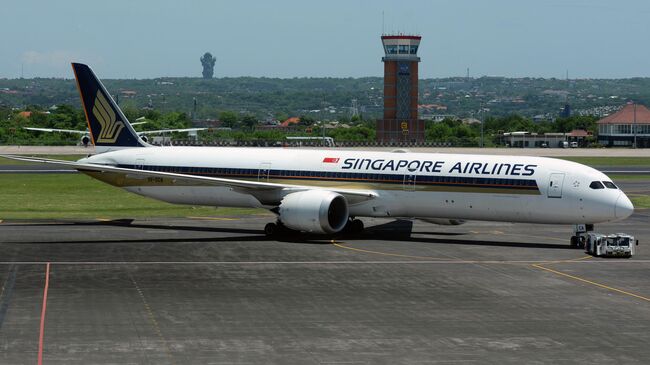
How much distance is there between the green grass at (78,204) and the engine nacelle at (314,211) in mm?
15087

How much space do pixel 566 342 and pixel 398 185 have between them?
920 inches

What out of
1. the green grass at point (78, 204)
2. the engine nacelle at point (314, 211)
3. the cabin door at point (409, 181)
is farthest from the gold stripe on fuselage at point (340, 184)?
the green grass at point (78, 204)

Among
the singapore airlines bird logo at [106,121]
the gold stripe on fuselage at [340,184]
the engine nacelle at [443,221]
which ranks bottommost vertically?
the engine nacelle at [443,221]

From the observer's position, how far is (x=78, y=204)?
233 feet

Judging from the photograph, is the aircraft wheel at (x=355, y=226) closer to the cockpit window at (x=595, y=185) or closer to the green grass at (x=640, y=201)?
the cockpit window at (x=595, y=185)

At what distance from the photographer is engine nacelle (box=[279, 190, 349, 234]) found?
49.6m

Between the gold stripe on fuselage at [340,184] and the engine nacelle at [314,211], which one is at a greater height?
the gold stripe on fuselage at [340,184]

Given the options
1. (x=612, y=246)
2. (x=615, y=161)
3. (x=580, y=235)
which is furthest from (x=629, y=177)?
(x=612, y=246)

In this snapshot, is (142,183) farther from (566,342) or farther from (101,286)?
(566,342)

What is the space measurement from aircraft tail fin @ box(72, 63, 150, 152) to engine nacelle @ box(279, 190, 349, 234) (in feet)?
43.2

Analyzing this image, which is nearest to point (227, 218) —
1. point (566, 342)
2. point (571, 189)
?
point (571, 189)

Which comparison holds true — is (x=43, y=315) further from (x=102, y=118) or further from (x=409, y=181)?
(x=102, y=118)

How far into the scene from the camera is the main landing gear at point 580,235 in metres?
49.6

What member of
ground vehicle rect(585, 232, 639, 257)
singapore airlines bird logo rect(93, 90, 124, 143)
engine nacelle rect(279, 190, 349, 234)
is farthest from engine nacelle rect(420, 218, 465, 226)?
singapore airlines bird logo rect(93, 90, 124, 143)
